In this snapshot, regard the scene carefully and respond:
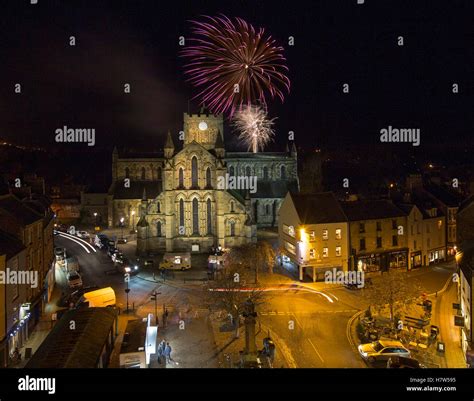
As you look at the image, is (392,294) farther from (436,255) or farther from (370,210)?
(436,255)

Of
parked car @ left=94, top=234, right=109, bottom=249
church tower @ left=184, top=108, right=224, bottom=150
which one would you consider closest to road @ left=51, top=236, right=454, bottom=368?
parked car @ left=94, top=234, right=109, bottom=249

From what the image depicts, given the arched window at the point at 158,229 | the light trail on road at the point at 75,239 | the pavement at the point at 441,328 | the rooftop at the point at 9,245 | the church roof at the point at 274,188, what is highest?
the church roof at the point at 274,188

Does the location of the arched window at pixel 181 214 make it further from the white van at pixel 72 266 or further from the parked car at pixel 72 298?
the parked car at pixel 72 298

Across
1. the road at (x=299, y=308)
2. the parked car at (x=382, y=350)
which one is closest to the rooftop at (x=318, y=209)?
the road at (x=299, y=308)

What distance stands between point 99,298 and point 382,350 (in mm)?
20334

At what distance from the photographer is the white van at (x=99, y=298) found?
1205 inches

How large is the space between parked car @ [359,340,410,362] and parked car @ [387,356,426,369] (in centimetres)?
86

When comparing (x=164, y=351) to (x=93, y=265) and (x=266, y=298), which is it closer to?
(x=266, y=298)

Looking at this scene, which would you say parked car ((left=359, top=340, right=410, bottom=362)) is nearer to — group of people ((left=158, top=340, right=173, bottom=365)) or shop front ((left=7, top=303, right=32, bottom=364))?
group of people ((left=158, top=340, right=173, bottom=365))

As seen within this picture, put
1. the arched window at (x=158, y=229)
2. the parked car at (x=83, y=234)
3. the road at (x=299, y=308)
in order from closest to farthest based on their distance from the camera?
the road at (x=299, y=308)
the arched window at (x=158, y=229)
the parked car at (x=83, y=234)

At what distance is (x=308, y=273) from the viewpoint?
40094 millimetres

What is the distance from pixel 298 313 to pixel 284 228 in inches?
587

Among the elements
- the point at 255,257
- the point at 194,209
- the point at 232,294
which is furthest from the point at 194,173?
the point at 232,294

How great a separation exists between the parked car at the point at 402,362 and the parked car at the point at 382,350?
2.81ft
